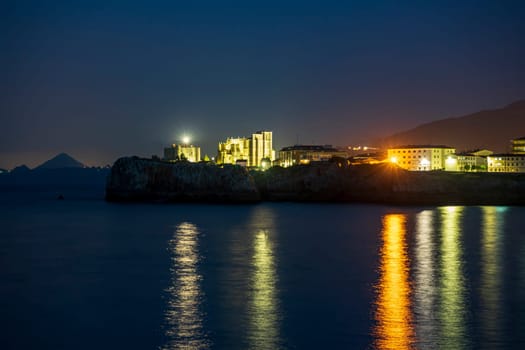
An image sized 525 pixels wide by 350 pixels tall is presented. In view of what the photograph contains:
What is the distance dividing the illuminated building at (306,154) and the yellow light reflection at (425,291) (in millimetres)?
80884

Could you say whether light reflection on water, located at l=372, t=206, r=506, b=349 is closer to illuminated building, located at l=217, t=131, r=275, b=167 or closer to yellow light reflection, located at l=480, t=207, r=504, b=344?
yellow light reflection, located at l=480, t=207, r=504, b=344

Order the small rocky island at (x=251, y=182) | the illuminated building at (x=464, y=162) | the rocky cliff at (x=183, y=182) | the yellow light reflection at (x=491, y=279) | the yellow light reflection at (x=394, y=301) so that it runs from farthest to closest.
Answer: the illuminated building at (x=464, y=162)
the rocky cliff at (x=183, y=182)
the small rocky island at (x=251, y=182)
the yellow light reflection at (x=491, y=279)
the yellow light reflection at (x=394, y=301)

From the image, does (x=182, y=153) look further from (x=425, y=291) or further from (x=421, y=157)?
(x=425, y=291)

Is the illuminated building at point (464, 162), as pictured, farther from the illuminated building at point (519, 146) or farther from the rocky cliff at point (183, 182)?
the rocky cliff at point (183, 182)

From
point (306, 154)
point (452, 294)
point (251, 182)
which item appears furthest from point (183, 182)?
point (452, 294)

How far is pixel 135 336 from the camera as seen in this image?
19.2 metres

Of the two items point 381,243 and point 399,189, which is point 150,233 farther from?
point 399,189

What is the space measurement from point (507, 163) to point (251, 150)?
55312 mm

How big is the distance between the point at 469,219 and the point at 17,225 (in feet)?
146

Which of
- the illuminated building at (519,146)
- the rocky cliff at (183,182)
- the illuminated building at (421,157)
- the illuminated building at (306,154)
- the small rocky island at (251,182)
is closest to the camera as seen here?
the small rocky island at (251,182)

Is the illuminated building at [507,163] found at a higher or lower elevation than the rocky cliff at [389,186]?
higher

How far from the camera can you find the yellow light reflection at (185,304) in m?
18.6

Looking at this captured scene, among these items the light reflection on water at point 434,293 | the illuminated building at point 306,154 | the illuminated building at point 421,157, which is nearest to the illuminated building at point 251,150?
the illuminated building at point 306,154

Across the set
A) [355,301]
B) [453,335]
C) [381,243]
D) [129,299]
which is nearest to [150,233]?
[381,243]
